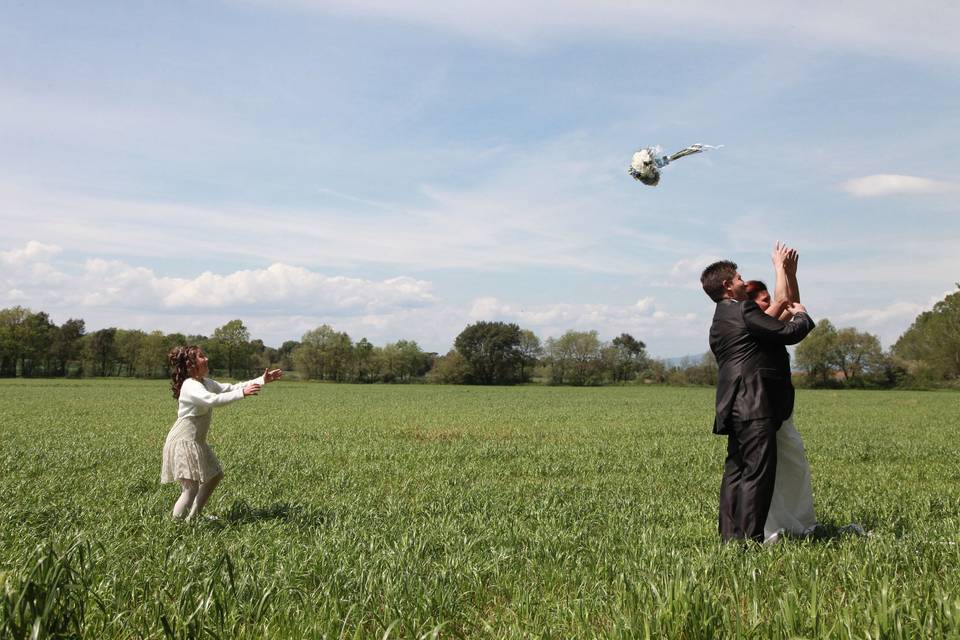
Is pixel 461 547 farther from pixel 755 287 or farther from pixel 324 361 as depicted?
pixel 324 361

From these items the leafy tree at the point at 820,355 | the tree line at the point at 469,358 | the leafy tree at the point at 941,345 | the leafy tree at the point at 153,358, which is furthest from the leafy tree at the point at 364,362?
the leafy tree at the point at 941,345

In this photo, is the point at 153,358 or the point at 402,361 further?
the point at 402,361

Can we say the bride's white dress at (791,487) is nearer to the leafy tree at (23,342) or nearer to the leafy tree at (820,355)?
the leafy tree at (820,355)

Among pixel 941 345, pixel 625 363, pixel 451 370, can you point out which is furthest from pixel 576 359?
pixel 941 345

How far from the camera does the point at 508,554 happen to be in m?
5.70

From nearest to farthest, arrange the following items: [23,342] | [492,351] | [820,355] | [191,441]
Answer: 1. [191,441]
2. [23,342]
3. [820,355]
4. [492,351]

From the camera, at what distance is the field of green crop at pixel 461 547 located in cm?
335

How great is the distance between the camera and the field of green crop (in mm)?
3348

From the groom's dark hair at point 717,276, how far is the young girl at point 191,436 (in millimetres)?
4530

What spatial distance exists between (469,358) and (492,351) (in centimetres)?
401

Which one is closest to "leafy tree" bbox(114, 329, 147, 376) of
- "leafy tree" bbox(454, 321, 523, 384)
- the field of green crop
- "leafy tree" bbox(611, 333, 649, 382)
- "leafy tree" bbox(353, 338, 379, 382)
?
"leafy tree" bbox(353, 338, 379, 382)

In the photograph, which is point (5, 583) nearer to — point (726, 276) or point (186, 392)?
point (186, 392)

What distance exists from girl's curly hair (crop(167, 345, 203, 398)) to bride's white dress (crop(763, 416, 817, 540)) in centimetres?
616

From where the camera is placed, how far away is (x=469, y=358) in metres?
110
